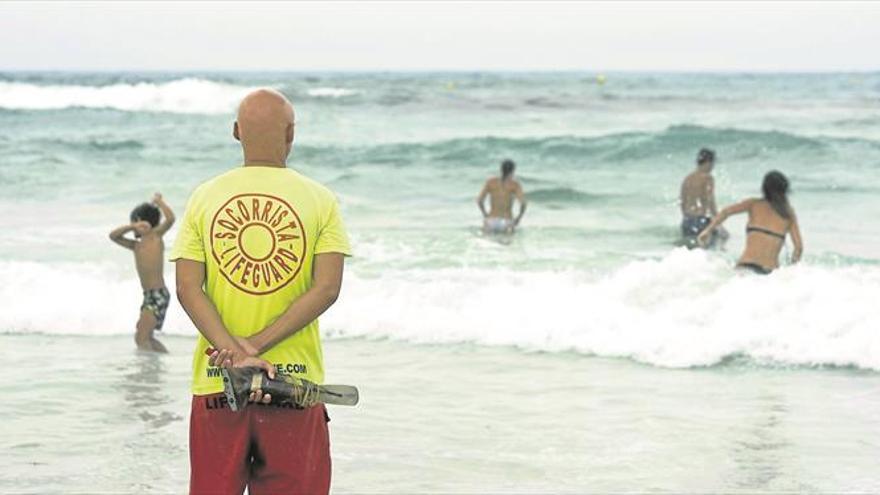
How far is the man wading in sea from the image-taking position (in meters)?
3.32

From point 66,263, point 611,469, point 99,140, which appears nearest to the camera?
point 611,469

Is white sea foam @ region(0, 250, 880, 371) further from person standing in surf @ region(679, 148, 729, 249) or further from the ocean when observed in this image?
person standing in surf @ region(679, 148, 729, 249)

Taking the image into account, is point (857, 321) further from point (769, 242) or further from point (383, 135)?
point (383, 135)

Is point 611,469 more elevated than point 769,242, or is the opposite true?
point 769,242

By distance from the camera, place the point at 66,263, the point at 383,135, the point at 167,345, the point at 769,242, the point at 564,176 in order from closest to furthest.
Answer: the point at 167,345
the point at 769,242
the point at 66,263
the point at 564,176
the point at 383,135

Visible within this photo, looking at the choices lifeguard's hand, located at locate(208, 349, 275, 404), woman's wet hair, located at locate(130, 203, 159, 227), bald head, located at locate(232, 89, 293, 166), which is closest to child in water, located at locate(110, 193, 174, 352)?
woman's wet hair, located at locate(130, 203, 159, 227)

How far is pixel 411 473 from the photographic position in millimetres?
6293

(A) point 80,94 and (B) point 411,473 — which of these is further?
(A) point 80,94

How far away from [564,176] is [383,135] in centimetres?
966

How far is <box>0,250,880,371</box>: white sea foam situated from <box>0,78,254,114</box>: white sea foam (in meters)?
33.5

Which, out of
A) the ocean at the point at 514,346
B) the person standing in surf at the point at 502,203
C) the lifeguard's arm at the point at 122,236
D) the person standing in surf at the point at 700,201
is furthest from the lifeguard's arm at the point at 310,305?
the person standing in surf at the point at 502,203

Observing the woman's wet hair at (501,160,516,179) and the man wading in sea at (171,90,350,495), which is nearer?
the man wading in sea at (171,90,350,495)

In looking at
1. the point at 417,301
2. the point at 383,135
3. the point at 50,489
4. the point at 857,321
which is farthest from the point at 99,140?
the point at 50,489

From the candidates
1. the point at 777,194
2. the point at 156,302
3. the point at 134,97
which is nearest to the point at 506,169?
the point at 777,194
